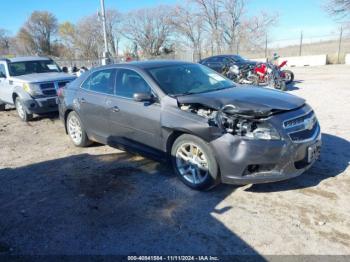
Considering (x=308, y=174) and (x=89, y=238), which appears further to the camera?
(x=308, y=174)

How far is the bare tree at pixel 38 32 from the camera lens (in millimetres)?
66312

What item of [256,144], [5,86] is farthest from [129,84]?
[5,86]

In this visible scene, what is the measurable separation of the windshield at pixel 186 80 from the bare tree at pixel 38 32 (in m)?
65.9

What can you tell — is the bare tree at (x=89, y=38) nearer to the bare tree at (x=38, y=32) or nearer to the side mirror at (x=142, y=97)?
the bare tree at (x=38, y=32)

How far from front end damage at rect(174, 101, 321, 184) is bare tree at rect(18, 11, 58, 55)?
67.6 meters

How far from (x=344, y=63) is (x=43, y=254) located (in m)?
30.3

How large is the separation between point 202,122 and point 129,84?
1.65 m

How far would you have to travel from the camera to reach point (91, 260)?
3.23 metres

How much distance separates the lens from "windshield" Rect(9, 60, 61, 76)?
10469mm

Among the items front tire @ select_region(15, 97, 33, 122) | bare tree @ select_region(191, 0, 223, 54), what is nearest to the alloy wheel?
front tire @ select_region(15, 97, 33, 122)

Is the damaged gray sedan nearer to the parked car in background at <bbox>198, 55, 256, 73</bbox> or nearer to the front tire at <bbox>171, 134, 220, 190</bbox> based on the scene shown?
the front tire at <bbox>171, 134, 220, 190</bbox>

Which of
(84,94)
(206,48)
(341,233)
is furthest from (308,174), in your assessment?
(206,48)

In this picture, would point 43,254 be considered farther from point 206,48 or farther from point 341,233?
point 206,48

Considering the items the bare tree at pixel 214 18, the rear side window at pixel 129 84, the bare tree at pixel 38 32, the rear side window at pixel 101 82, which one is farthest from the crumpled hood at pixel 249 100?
the bare tree at pixel 38 32
